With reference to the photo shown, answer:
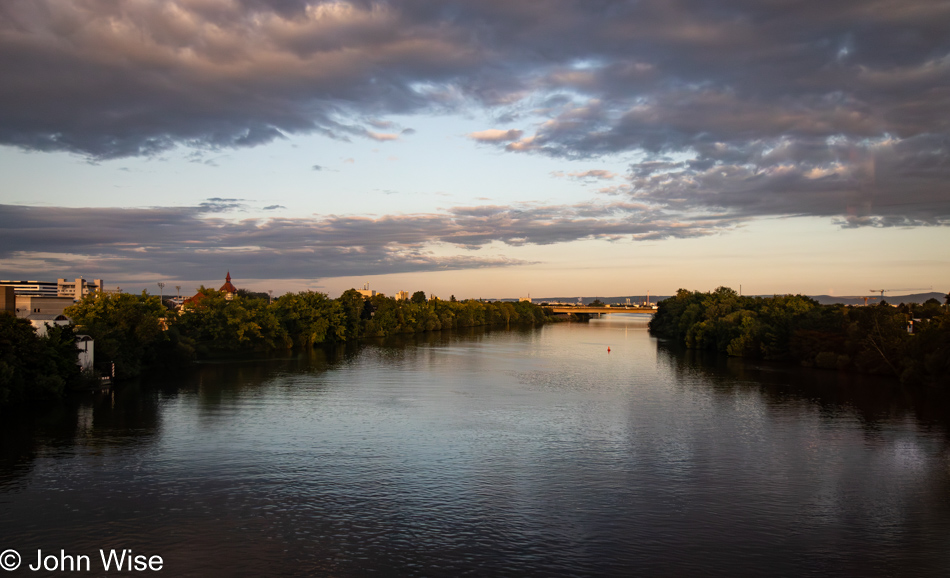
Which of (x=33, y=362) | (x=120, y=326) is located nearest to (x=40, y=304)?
(x=120, y=326)

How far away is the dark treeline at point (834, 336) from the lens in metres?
49.7

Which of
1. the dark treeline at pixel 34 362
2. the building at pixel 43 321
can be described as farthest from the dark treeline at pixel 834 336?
the building at pixel 43 321

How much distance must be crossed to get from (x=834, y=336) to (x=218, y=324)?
65571 millimetres

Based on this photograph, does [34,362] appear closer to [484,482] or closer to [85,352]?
[85,352]

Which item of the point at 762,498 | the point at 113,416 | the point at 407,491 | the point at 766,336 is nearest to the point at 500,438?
the point at 407,491

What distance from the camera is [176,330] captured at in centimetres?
6222

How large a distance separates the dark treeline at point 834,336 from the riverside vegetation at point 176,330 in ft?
171

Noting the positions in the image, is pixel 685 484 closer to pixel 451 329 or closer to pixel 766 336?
pixel 766 336

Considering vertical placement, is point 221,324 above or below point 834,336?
above

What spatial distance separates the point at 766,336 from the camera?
241ft

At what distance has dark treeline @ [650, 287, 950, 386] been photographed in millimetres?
49688

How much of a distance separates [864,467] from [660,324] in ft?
381

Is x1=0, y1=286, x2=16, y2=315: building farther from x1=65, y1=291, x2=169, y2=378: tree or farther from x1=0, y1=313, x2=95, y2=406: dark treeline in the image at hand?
x1=0, y1=313, x2=95, y2=406: dark treeline

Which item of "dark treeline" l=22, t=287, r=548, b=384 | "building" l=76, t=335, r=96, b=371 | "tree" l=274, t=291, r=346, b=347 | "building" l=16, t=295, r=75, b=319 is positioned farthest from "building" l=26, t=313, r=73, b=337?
"tree" l=274, t=291, r=346, b=347
